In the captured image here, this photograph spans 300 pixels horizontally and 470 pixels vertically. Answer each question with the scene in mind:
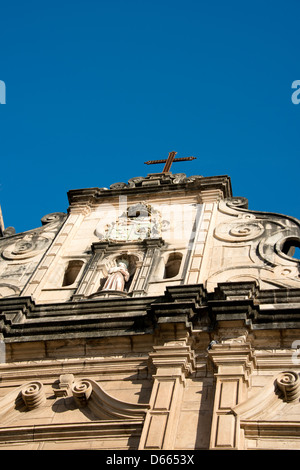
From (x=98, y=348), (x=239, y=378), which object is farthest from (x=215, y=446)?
(x=98, y=348)

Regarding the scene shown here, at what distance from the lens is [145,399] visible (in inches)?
454

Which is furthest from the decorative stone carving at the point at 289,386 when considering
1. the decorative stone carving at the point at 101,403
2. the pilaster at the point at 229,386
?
the decorative stone carving at the point at 101,403

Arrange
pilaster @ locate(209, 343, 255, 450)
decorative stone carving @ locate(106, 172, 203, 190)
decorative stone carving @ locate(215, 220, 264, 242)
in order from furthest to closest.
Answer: decorative stone carving @ locate(106, 172, 203, 190)
decorative stone carving @ locate(215, 220, 264, 242)
pilaster @ locate(209, 343, 255, 450)

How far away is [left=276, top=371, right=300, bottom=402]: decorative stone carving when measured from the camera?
11.1m

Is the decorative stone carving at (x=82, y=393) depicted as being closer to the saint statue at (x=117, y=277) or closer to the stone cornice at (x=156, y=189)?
the saint statue at (x=117, y=277)

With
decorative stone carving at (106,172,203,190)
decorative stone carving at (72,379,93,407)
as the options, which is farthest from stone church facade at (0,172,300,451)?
decorative stone carving at (106,172,203,190)

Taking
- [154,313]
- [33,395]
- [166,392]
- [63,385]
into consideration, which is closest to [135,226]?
[154,313]

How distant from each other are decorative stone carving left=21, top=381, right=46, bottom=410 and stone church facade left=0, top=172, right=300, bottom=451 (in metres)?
0.04

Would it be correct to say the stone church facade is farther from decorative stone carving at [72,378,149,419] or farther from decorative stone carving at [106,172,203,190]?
decorative stone carving at [106,172,203,190]

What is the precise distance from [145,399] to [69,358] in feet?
6.18

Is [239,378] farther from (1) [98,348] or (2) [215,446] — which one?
(1) [98,348]

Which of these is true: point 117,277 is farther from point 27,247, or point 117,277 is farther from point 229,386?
point 229,386

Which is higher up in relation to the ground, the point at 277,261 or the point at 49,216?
the point at 49,216

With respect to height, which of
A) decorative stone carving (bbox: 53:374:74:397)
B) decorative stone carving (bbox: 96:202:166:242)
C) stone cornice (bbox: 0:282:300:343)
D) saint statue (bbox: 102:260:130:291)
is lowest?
decorative stone carving (bbox: 53:374:74:397)
